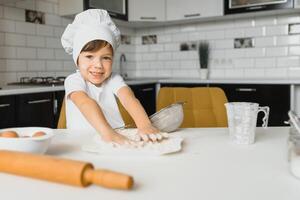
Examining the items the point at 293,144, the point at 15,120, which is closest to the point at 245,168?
the point at 293,144

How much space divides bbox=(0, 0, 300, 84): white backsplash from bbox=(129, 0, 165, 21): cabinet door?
33 centimetres

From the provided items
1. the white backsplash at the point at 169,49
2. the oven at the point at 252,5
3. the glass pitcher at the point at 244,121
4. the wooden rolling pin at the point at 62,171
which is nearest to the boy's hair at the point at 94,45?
the glass pitcher at the point at 244,121

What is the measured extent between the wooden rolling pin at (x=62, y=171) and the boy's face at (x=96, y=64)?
57 cm

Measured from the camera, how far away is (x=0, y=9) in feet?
Result: 8.36

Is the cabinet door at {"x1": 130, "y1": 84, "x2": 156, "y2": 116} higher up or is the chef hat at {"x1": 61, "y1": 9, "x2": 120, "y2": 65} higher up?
the chef hat at {"x1": 61, "y1": 9, "x2": 120, "y2": 65}

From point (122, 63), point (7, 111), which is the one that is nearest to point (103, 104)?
point (7, 111)

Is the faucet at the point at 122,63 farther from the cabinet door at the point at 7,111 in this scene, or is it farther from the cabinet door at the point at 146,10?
the cabinet door at the point at 7,111

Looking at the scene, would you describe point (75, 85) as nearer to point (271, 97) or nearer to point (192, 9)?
point (271, 97)

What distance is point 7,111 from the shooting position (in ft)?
6.56

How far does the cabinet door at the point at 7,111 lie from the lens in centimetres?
197

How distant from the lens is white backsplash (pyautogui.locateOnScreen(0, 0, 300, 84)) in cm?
269

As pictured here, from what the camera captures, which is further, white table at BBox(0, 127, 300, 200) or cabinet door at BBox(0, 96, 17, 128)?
cabinet door at BBox(0, 96, 17, 128)

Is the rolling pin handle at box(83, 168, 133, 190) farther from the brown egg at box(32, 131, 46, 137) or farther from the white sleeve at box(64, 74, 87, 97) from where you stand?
the white sleeve at box(64, 74, 87, 97)

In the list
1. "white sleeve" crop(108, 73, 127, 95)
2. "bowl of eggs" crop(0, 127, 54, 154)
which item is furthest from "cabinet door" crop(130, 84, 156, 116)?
"bowl of eggs" crop(0, 127, 54, 154)
